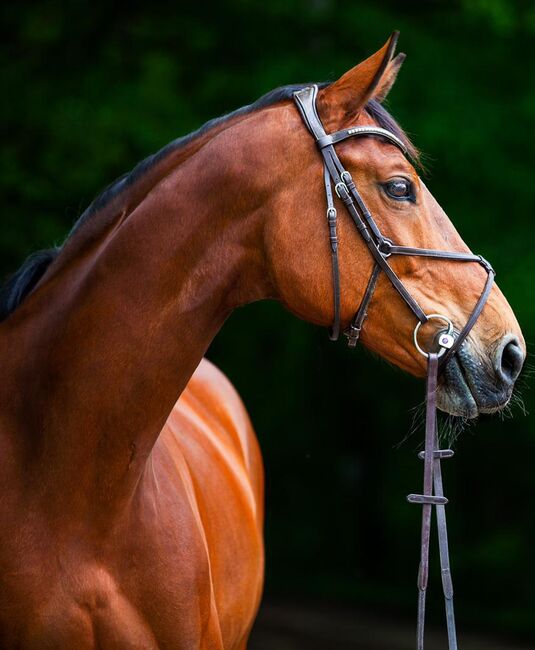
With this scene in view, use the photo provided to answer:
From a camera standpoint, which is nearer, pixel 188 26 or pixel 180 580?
pixel 180 580

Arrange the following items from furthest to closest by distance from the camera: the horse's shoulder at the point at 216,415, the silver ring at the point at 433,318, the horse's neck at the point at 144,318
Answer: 1. the horse's shoulder at the point at 216,415
2. the horse's neck at the point at 144,318
3. the silver ring at the point at 433,318

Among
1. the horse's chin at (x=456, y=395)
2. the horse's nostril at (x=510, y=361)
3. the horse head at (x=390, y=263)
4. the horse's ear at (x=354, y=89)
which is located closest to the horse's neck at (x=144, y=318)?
the horse head at (x=390, y=263)

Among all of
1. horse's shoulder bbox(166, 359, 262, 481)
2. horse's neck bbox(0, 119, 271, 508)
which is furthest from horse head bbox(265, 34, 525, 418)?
horse's shoulder bbox(166, 359, 262, 481)

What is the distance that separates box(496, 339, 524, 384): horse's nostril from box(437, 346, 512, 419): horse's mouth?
0.11 feet

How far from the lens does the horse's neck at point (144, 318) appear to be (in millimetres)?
2850

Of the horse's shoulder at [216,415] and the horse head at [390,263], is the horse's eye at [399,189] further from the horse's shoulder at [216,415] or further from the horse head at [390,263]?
the horse's shoulder at [216,415]

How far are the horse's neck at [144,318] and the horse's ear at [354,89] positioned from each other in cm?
31

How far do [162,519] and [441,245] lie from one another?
3.76 feet

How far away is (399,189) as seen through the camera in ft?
9.15

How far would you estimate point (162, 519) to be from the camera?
3.01 meters

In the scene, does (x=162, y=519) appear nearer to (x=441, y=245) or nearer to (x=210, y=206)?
(x=210, y=206)

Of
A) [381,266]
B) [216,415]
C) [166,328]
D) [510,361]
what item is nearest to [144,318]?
[166,328]

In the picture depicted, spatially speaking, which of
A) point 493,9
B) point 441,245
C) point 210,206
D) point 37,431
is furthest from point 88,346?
point 493,9

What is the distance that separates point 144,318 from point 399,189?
80 cm
